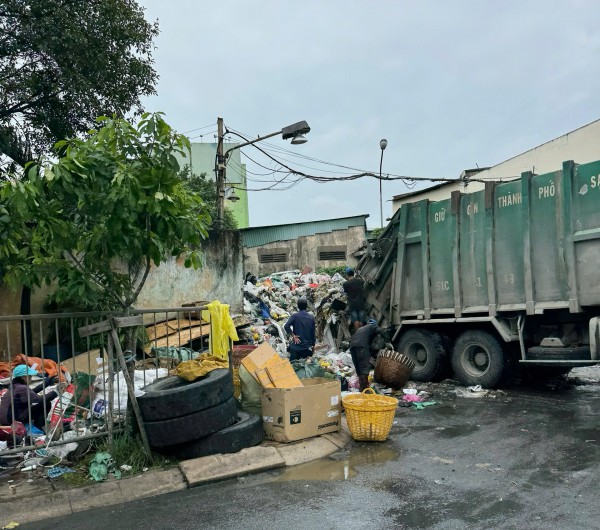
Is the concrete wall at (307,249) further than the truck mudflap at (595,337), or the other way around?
the concrete wall at (307,249)

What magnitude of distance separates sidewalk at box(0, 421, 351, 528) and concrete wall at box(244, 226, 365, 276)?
661 inches

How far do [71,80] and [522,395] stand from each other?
27.7ft

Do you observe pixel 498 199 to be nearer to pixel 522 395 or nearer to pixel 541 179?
pixel 541 179

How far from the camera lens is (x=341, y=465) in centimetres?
486

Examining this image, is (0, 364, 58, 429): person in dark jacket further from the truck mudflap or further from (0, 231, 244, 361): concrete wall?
the truck mudflap

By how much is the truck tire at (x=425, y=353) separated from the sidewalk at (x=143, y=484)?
3815 millimetres

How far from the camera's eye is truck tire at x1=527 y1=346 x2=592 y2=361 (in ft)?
22.7

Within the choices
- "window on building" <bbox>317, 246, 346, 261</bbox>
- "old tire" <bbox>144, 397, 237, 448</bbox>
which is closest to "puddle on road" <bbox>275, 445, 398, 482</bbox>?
"old tire" <bbox>144, 397, 237, 448</bbox>

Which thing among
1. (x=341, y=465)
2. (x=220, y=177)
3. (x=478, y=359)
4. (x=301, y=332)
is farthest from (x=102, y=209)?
(x=220, y=177)

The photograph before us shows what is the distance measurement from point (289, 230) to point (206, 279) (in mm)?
14102

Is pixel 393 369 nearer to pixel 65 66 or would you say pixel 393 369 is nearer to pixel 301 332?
pixel 301 332

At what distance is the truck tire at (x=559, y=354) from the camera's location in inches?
273

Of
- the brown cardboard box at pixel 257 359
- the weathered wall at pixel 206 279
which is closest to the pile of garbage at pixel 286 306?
the weathered wall at pixel 206 279

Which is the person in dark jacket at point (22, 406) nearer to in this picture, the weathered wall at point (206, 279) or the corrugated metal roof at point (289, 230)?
the weathered wall at point (206, 279)
